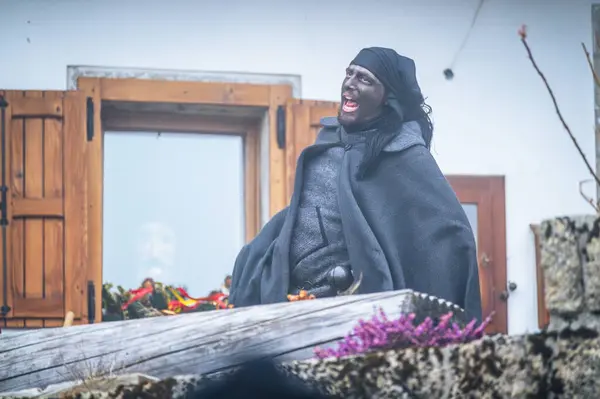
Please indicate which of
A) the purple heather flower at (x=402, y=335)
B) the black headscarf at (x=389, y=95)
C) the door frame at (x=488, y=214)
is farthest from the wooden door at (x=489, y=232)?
the purple heather flower at (x=402, y=335)

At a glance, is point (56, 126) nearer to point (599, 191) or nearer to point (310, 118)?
point (310, 118)

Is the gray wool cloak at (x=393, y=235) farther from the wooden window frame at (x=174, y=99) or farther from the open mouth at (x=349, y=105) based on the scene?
the wooden window frame at (x=174, y=99)

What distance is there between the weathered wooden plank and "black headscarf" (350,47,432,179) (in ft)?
5.62

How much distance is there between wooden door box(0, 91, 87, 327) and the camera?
9.07 metres

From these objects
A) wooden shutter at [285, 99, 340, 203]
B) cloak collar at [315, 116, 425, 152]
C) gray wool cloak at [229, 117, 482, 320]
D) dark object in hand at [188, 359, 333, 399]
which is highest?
wooden shutter at [285, 99, 340, 203]

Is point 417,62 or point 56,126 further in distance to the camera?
point 417,62

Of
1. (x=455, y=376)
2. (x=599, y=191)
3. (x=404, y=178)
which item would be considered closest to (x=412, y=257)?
(x=404, y=178)

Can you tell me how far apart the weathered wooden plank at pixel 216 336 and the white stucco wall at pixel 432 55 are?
18.2 ft

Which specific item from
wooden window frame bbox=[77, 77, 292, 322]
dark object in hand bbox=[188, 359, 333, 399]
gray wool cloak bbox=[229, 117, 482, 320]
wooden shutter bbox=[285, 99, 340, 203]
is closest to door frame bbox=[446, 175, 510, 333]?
wooden shutter bbox=[285, 99, 340, 203]

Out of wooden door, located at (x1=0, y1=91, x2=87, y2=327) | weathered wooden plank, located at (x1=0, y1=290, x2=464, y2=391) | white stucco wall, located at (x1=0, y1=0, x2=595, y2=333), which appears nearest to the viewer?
weathered wooden plank, located at (x1=0, y1=290, x2=464, y2=391)

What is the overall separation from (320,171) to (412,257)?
0.49 meters

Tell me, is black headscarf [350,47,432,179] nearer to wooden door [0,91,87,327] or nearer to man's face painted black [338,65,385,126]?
man's face painted black [338,65,385,126]

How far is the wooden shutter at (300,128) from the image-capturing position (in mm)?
9555

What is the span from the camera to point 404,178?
18.9 ft
